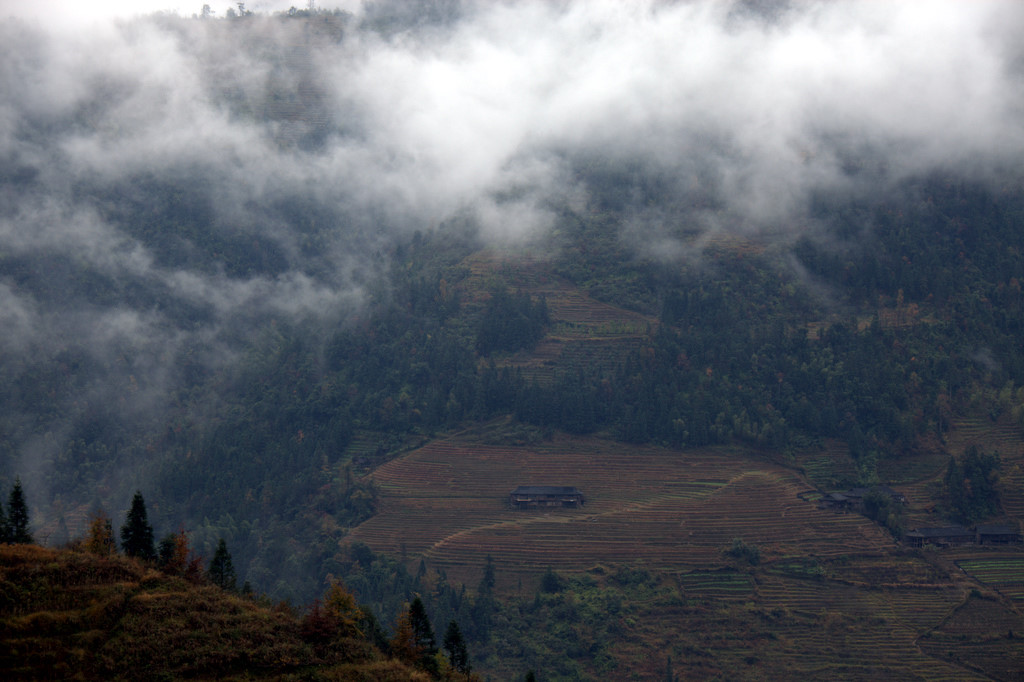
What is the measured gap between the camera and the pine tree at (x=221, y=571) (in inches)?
1542

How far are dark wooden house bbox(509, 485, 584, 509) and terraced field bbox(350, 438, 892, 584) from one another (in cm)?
97

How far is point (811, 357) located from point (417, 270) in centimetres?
4922

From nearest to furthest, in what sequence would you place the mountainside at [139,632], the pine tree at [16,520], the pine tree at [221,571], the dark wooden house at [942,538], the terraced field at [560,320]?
the mountainside at [139,632], the pine tree at [16,520], the pine tree at [221,571], the dark wooden house at [942,538], the terraced field at [560,320]

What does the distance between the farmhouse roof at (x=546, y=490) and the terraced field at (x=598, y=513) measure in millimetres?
1119

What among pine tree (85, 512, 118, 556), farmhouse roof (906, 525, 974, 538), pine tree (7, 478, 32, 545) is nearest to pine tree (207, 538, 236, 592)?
pine tree (85, 512, 118, 556)

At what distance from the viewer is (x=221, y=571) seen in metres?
39.8

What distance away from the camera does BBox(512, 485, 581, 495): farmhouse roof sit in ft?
255

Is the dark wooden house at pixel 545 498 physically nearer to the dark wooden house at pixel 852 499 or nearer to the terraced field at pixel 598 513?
the terraced field at pixel 598 513

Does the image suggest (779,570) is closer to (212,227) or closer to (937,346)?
(937,346)

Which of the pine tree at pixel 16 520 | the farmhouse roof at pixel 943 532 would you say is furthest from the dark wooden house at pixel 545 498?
the pine tree at pixel 16 520

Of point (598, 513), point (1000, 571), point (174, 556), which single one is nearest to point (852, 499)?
point (1000, 571)

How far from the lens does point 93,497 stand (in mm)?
87625

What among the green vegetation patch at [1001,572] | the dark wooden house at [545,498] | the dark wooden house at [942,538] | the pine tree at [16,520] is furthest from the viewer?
the dark wooden house at [545,498]

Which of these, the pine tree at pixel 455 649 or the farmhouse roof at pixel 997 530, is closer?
the pine tree at pixel 455 649
